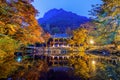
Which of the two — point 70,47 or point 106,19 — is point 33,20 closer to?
point 106,19

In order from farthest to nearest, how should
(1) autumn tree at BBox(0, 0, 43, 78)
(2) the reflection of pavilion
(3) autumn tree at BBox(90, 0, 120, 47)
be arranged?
1. (2) the reflection of pavilion
2. (3) autumn tree at BBox(90, 0, 120, 47)
3. (1) autumn tree at BBox(0, 0, 43, 78)

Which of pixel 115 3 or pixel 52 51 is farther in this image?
pixel 52 51

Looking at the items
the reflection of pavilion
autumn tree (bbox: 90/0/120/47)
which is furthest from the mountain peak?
autumn tree (bbox: 90/0/120/47)

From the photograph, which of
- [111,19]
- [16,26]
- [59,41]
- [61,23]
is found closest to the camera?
[16,26]

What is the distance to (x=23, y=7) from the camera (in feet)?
46.0

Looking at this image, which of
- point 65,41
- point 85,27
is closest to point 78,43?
point 85,27

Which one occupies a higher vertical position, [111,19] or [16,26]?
[111,19]

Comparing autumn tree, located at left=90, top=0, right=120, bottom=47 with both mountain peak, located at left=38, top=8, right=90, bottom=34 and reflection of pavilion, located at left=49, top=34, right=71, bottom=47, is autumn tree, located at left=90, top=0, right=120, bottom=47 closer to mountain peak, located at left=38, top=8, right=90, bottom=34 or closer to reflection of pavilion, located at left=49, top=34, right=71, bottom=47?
reflection of pavilion, located at left=49, top=34, right=71, bottom=47

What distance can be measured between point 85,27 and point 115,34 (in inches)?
640

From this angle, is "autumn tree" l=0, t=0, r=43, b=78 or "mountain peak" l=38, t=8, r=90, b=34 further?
"mountain peak" l=38, t=8, r=90, b=34

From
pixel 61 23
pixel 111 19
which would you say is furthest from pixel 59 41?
pixel 61 23

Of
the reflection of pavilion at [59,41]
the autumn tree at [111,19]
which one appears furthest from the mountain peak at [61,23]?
the autumn tree at [111,19]

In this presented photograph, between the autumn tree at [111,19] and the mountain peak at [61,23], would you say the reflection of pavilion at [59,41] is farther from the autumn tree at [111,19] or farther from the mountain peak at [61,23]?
the autumn tree at [111,19]

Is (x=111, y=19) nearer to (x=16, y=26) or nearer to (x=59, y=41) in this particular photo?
(x=16, y=26)
